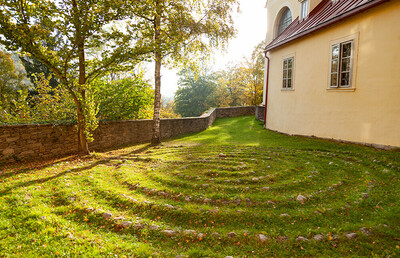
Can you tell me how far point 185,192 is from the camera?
481 centimetres

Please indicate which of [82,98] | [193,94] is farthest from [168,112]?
[82,98]

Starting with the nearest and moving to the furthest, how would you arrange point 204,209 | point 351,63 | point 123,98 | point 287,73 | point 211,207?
point 204,209 < point 211,207 < point 351,63 < point 123,98 < point 287,73

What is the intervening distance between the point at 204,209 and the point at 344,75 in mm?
8017

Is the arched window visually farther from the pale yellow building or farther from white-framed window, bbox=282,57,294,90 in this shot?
white-framed window, bbox=282,57,294,90

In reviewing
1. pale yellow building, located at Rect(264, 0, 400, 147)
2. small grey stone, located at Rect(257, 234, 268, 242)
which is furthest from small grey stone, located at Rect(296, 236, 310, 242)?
pale yellow building, located at Rect(264, 0, 400, 147)

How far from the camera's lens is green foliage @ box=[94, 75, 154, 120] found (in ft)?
36.0

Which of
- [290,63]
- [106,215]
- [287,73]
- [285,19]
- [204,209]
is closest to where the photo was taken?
[106,215]

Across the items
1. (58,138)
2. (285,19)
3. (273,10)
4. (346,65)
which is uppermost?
(273,10)

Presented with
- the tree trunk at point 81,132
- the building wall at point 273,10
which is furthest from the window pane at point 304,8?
the tree trunk at point 81,132

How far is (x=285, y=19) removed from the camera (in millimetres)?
17266

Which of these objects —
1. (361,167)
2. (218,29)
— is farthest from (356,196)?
(218,29)

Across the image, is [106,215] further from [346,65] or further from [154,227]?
[346,65]

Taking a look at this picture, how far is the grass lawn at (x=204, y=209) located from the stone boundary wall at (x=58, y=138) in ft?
2.22

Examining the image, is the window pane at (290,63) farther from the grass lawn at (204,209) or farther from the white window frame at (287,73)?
the grass lawn at (204,209)
